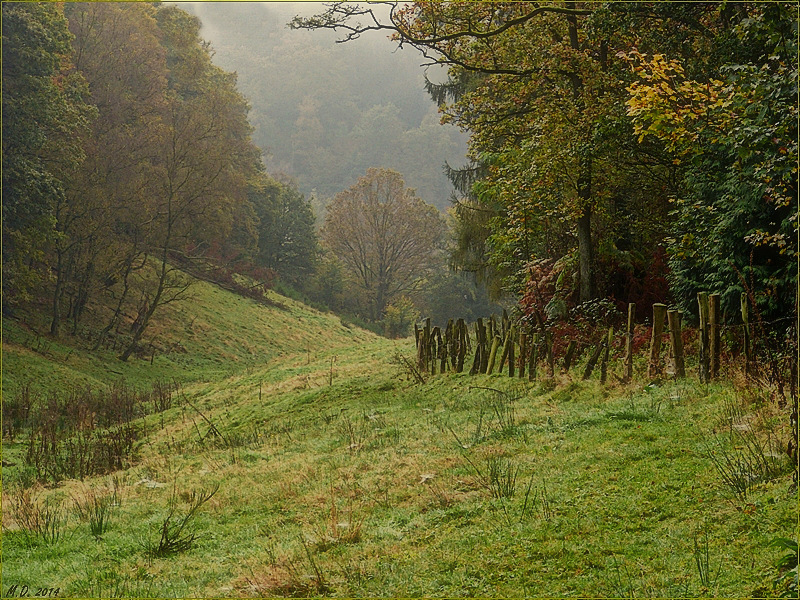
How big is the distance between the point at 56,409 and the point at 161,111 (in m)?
22.6

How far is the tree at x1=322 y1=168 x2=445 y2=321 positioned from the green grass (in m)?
53.4

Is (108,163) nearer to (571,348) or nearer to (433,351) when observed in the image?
(433,351)

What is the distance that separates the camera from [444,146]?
160 meters

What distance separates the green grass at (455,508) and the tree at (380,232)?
53.4 metres

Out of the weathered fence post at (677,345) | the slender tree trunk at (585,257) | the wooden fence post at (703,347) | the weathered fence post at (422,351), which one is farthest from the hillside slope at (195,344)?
the wooden fence post at (703,347)

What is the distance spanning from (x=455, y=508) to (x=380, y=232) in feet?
200

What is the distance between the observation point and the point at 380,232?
6688cm

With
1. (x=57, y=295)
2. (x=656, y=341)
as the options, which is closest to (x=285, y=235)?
(x=57, y=295)

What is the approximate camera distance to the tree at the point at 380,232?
66438 mm

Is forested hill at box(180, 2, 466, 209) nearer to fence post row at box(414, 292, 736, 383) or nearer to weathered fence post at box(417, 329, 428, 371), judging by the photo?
weathered fence post at box(417, 329, 428, 371)

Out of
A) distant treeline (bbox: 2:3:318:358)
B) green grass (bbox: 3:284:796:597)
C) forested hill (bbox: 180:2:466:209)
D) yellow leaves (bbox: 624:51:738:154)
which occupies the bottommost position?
green grass (bbox: 3:284:796:597)

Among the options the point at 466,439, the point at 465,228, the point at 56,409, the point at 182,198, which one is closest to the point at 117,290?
the point at 182,198

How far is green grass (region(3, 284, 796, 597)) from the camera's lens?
4.87 m

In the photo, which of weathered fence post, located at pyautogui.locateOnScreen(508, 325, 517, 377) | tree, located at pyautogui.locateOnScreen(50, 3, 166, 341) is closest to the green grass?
weathered fence post, located at pyautogui.locateOnScreen(508, 325, 517, 377)
